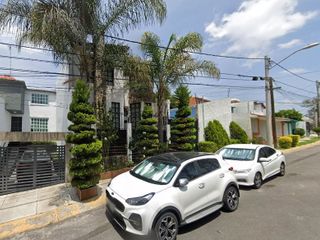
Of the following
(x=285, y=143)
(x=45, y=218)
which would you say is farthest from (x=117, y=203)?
(x=285, y=143)

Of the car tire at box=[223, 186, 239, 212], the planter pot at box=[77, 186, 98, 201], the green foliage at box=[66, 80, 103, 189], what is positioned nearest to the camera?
the car tire at box=[223, 186, 239, 212]

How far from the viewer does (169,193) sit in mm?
5531

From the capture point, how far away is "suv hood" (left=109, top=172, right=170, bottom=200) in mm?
5500

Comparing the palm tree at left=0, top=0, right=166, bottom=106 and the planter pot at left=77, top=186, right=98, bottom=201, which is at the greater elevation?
the palm tree at left=0, top=0, right=166, bottom=106

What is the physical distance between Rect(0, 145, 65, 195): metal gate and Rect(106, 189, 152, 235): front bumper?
18.8 ft

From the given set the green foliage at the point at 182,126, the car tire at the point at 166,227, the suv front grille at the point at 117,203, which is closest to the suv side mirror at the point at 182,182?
the car tire at the point at 166,227

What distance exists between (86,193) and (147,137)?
4.85 meters

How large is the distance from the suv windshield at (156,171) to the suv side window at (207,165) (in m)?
0.79

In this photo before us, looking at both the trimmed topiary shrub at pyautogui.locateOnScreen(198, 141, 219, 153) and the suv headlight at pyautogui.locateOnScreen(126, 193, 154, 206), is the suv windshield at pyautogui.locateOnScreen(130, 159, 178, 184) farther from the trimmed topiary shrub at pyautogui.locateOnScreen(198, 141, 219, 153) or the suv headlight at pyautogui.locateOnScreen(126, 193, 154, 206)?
the trimmed topiary shrub at pyautogui.locateOnScreen(198, 141, 219, 153)

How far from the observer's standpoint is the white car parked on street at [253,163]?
31.0ft

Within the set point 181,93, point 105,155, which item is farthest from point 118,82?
point 105,155

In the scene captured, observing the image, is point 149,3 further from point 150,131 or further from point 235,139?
point 235,139

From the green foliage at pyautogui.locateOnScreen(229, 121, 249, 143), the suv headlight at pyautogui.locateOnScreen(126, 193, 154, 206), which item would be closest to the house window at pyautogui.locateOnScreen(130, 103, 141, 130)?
the green foliage at pyautogui.locateOnScreen(229, 121, 249, 143)

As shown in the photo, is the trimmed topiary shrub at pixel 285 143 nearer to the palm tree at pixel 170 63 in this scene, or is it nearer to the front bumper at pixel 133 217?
the palm tree at pixel 170 63
